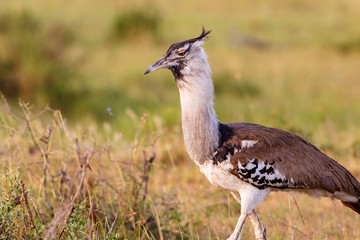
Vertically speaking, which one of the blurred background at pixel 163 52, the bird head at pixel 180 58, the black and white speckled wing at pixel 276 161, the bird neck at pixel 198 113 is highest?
the bird head at pixel 180 58

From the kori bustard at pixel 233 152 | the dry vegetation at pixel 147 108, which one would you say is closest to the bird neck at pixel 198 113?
the kori bustard at pixel 233 152

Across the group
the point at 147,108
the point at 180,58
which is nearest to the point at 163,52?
the point at 147,108

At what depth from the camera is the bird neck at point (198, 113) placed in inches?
108

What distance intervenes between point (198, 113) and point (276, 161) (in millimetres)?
465

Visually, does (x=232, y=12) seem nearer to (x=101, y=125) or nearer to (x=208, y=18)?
(x=208, y=18)

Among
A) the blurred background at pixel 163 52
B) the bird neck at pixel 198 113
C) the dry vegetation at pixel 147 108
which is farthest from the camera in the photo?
the blurred background at pixel 163 52

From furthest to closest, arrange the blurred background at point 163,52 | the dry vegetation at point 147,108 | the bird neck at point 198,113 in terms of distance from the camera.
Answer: the blurred background at point 163,52, the dry vegetation at point 147,108, the bird neck at point 198,113

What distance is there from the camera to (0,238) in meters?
2.56

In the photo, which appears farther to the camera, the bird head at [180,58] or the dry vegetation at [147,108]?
the dry vegetation at [147,108]

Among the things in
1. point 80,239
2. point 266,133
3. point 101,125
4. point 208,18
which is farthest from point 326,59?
point 80,239

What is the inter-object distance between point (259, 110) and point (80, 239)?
185 inches

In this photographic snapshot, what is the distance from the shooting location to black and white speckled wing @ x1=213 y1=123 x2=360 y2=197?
276 centimetres

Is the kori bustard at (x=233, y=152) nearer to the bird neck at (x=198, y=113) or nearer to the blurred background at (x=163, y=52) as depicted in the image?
the bird neck at (x=198, y=113)

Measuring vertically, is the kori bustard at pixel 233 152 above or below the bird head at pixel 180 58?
below
